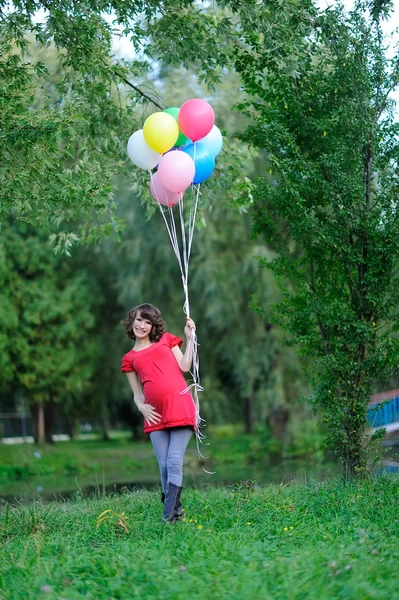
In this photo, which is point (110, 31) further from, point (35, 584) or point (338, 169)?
point (35, 584)

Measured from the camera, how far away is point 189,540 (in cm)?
520

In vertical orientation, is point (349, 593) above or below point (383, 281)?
below

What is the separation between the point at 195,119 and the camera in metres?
6.93

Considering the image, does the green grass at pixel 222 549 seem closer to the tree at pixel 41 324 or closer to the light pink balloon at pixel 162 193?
the light pink balloon at pixel 162 193

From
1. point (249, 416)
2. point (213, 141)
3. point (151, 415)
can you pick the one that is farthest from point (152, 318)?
point (249, 416)

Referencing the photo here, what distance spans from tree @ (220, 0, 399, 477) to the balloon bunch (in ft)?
2.86

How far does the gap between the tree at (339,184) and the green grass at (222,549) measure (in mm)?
1106

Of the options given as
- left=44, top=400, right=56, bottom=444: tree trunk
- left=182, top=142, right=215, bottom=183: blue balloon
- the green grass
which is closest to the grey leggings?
the green grass

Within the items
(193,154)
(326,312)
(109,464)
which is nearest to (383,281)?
(326,312)

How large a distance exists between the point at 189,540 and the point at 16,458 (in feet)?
47.4

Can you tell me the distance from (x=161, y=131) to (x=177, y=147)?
1.67ft

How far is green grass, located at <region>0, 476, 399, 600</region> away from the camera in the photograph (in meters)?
4.07

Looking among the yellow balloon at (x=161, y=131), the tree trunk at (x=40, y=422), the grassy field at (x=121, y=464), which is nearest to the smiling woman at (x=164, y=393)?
the yellow balloon at (x=161, y=131)

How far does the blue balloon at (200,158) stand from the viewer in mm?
7223
